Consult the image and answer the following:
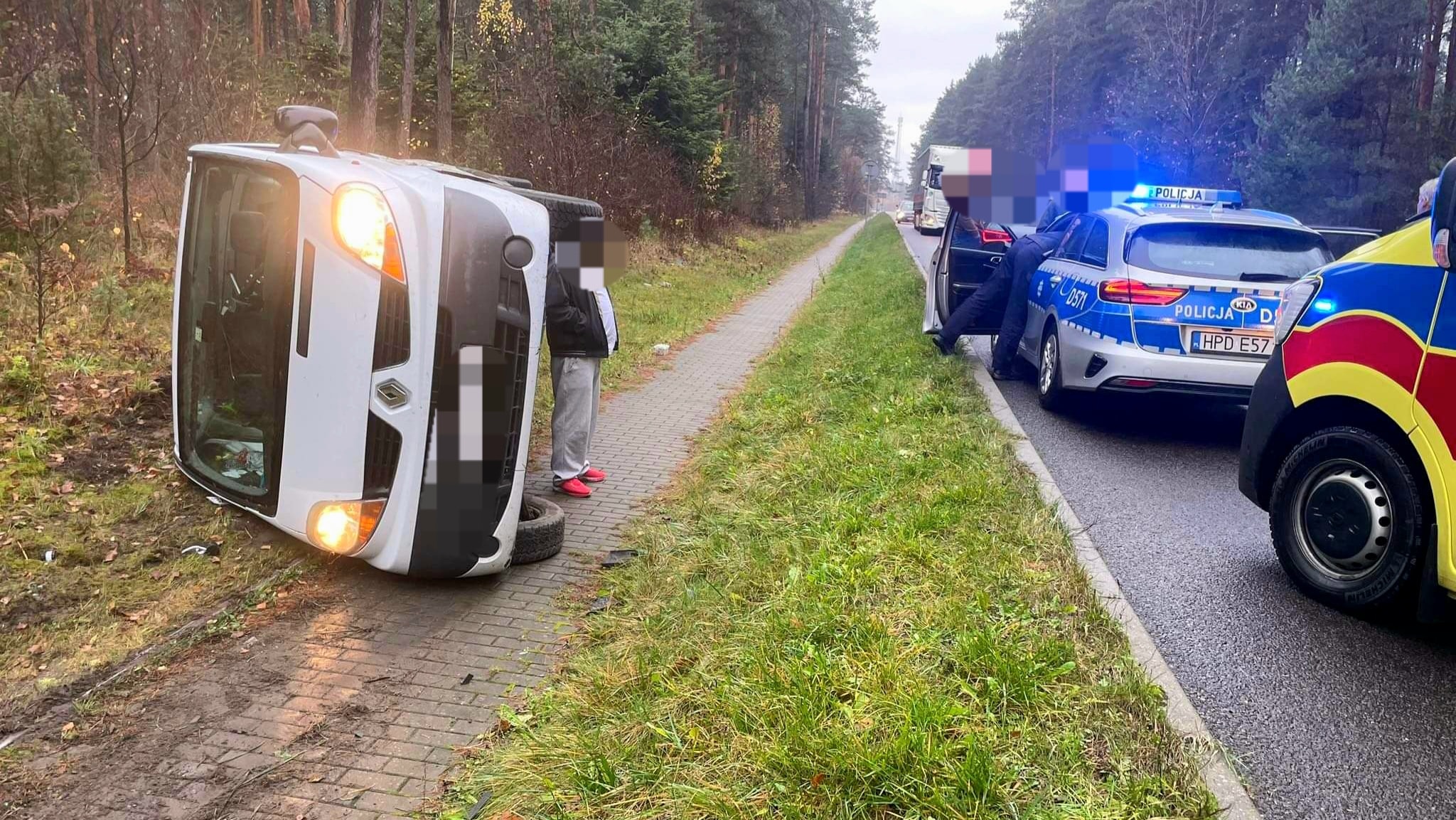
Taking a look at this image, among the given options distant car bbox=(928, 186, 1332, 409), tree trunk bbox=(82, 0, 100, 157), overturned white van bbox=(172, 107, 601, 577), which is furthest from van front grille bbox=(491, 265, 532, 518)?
tree trunk bbox=(82, 0, 100, 157)

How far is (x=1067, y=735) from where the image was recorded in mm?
2775

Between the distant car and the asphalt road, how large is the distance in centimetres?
74

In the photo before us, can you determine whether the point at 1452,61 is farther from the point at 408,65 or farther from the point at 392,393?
the point at 392,393

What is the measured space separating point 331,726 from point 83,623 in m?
1.40

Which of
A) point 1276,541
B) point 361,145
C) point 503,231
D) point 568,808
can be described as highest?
point 361,145

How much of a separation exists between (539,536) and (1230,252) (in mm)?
5141

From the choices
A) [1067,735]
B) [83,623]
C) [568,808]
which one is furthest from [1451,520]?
[83,623]

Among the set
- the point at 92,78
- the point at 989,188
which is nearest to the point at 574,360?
the point at 989,188

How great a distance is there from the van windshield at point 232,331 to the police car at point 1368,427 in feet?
14.7

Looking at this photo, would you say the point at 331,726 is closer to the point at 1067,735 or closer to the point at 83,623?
the point at 83,623

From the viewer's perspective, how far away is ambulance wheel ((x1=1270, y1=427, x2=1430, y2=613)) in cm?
364

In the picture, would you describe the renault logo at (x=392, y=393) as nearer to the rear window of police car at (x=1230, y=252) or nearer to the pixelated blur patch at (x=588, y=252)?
the pixelated blur patch at (x=588, y=252)

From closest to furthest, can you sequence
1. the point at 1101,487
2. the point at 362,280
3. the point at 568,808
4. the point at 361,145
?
the point at 568,808
the point at 362,280
the point at 1101,487
the point at 361,145

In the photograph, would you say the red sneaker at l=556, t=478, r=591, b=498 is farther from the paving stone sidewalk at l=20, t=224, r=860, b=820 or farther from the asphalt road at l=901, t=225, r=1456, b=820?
the asphalt road at l=901, t=225, r=1456, b=820
